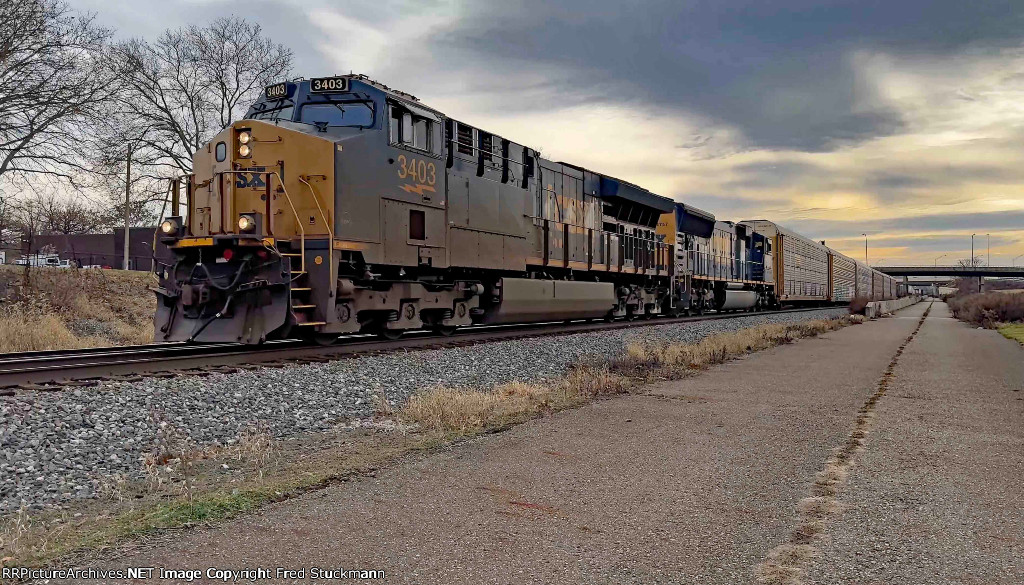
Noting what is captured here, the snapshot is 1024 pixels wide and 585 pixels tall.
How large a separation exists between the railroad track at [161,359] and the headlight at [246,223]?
63.2 inches

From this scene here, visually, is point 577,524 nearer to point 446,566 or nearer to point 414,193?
point 446,566

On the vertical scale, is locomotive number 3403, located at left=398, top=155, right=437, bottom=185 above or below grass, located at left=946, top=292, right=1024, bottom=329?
above

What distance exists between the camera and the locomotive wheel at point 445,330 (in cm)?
1254

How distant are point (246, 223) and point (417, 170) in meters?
2.89

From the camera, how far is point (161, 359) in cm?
807

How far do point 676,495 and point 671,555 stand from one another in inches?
34.4

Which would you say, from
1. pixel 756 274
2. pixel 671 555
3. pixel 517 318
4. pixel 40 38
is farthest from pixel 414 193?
pixel 756 274

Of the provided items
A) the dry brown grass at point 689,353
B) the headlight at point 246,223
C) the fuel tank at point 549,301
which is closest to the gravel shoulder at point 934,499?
the dry brown grass at point 689,353

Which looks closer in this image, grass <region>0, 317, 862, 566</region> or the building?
grass <region>0, 317, 862, 566</region>

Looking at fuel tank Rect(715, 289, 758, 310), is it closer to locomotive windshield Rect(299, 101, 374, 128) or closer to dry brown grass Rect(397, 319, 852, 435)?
dry brown grass Rect(397, 319, 852, 435)

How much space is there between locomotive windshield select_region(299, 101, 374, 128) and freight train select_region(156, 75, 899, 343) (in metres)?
0.02

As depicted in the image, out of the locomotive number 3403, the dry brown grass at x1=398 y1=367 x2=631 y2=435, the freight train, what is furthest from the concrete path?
the locomotive number 3403

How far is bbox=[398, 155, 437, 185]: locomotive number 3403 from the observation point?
10633 mm

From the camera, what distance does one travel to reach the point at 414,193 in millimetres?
10883
